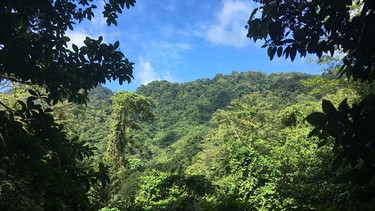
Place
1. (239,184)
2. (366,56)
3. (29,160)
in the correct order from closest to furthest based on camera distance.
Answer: (366,56), (29,160), (239,184)

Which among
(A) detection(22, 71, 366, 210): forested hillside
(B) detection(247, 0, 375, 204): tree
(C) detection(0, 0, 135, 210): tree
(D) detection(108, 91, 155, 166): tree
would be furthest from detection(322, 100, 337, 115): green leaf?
(D) detection(108, 91, 155, 166): tree

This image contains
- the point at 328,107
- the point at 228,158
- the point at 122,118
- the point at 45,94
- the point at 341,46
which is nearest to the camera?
the point at 328,107

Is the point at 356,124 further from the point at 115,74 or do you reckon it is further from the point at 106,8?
the point at 106,8

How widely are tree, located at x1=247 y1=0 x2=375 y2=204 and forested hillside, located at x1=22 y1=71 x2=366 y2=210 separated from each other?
1.74ft

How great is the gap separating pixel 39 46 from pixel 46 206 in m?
1.91

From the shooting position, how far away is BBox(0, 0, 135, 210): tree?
232 cm

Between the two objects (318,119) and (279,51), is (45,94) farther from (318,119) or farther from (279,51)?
(318,119)

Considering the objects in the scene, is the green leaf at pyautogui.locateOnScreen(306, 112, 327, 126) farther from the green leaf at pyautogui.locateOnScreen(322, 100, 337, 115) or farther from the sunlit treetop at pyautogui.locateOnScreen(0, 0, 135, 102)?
the sunlit treetop at pyautogui.locateOnScreen(0, 0, 135, 102)

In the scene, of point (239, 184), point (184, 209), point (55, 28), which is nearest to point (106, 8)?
point (55, 28)

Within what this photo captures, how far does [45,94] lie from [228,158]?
60.3ft

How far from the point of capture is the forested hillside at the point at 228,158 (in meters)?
6.50

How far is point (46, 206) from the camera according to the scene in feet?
6.76

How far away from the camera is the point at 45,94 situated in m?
3.43

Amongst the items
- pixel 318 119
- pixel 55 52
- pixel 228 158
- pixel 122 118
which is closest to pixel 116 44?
pixel 55 52
